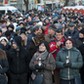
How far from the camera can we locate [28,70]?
8.80 meters

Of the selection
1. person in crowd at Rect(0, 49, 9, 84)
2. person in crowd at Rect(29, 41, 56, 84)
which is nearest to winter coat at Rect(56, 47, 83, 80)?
person in crowd at Rect(29, 41, 56, 84)

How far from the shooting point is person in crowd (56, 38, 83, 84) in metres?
8.31

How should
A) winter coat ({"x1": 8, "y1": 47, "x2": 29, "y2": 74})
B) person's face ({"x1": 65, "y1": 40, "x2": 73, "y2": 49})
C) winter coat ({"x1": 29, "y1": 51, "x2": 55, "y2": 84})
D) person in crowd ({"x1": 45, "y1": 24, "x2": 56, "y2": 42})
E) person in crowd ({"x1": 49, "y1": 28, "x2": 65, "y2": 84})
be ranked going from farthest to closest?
person in crowd ({"x1": 45, "y1": 24, "x2": 56, "y2": 42}) → person in crowd ({"x1": 49, "y1": 28, "x2": 65, "y2": 84}) → winter coat ({"x1": 8, "y1": 47, "x2": 29, "y2": 74}) → person's face ({"x1": 65, "y1": 40, "x2": 73, "y2": 49}) → winter coat ({"x1": 29, "y1": 51, "x2": 55, "y2": 84})

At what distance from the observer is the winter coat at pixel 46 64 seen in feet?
27.1

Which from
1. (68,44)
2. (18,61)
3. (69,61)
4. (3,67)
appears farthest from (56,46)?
(3,67)

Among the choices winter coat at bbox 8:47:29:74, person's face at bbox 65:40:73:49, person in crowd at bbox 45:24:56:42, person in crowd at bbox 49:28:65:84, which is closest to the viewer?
person's face at bbox 65:40:73:49

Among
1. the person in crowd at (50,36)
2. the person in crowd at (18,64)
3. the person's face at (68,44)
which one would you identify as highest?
the person's face at (68,44)

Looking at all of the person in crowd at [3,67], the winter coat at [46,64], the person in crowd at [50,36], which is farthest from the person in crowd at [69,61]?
the person in crowd at [3,67]

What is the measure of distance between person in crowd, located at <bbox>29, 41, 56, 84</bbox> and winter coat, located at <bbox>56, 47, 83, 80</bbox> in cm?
19

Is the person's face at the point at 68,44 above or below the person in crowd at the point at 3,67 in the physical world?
above

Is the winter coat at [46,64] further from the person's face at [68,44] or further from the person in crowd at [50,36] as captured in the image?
the person in crowd at [50,36]

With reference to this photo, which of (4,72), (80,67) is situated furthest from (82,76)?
(4,72)

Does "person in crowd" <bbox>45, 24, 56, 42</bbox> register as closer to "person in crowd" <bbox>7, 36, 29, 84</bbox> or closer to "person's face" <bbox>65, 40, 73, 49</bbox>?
"person in crowd" <bbox>7, 36, 29, 84</bbox>

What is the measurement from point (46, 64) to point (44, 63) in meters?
0.05
